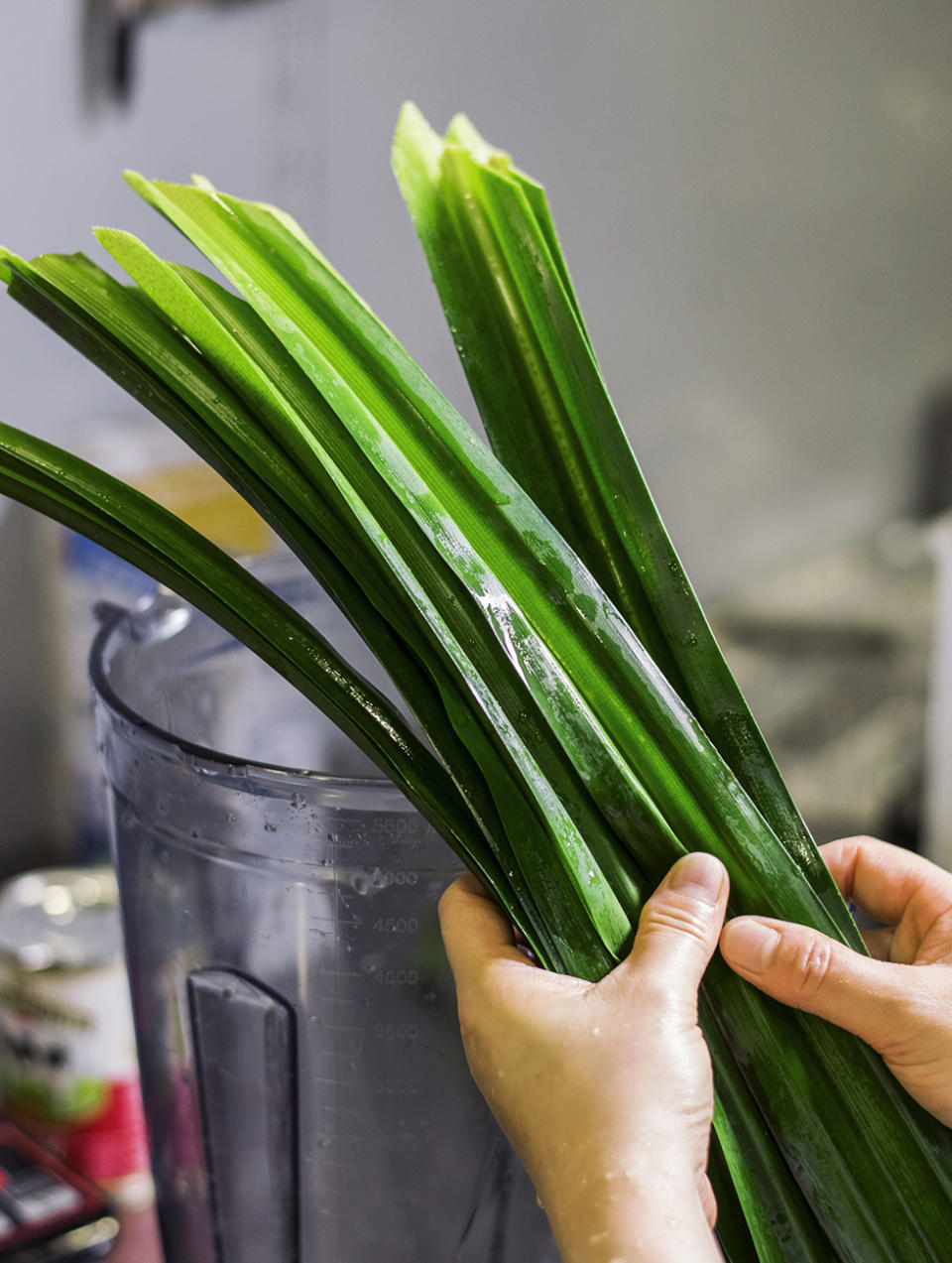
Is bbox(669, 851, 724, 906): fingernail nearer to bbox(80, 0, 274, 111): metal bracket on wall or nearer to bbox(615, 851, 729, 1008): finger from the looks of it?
bbox(615, 851, 729, 1008): finger

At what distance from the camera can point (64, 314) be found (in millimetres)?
403

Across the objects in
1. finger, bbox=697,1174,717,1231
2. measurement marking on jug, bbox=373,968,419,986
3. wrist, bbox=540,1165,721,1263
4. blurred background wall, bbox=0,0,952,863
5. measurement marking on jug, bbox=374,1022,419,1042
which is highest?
blurred background wall, bbox=0,0,952,863

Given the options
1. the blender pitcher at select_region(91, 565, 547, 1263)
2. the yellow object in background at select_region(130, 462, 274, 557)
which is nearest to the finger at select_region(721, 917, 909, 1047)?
the blender pitcher at select_region(91, 565, 547, 1263)

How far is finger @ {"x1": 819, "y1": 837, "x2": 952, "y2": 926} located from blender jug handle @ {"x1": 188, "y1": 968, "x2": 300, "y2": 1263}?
228mm

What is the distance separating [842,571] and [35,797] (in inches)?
31.8

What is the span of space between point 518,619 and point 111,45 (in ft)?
2.40

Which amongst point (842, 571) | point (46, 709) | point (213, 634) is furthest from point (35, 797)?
point (842, 571)

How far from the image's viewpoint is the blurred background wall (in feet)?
3.18

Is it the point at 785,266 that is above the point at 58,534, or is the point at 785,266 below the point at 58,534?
above

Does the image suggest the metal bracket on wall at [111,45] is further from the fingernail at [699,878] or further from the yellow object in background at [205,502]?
the fingernail at [699,878]

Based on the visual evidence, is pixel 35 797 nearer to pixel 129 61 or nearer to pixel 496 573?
pixel 129 61

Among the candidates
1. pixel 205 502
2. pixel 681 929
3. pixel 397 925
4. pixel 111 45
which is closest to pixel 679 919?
pixel 681 929

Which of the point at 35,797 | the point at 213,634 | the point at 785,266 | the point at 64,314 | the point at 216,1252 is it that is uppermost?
the point at 785,266

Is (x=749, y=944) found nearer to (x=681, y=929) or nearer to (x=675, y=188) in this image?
(x=681, y=929)
